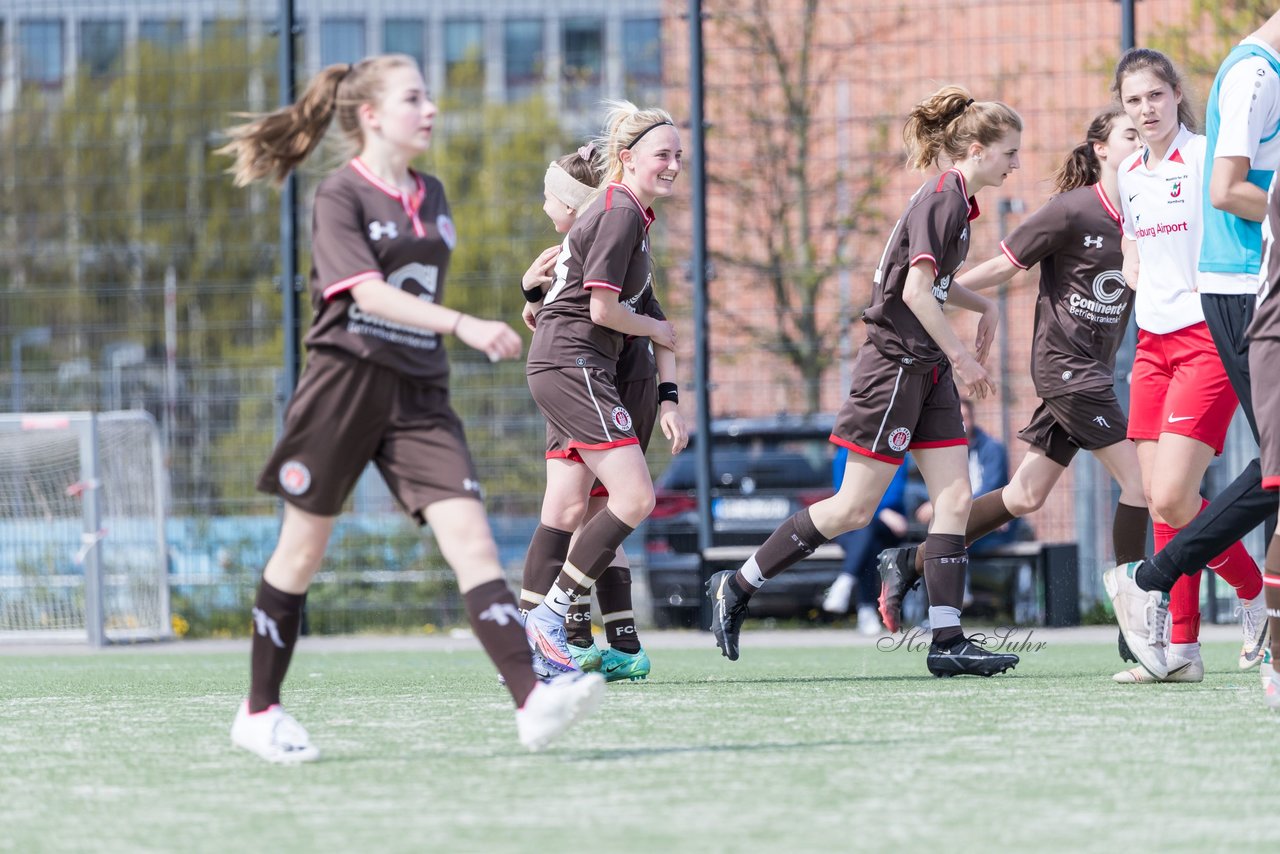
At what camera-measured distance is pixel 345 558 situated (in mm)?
11945

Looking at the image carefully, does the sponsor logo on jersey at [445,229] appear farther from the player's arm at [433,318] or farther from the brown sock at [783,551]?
the brown sock at [783,551]

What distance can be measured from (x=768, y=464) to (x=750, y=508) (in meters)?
0.38

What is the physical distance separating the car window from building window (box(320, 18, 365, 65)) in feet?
23.4

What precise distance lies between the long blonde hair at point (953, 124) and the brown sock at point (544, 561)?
195 cm

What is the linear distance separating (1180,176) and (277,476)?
3.40 m

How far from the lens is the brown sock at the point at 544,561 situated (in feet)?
21.2

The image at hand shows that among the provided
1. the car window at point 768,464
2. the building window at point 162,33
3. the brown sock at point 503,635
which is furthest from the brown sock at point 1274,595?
the building window at point 162,33

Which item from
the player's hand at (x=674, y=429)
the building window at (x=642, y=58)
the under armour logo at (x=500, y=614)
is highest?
the building window at (x=642, y=58)

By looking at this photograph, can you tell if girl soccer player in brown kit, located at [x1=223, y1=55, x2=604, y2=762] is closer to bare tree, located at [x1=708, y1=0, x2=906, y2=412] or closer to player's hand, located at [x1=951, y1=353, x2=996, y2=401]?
player's hand, located at [x1=951, y1=353, x2=996, y2=401]

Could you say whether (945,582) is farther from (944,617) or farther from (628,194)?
(628,194)

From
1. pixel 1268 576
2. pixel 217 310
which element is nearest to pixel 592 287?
pixel 1268 576

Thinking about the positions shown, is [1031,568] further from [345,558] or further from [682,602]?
[345,558]

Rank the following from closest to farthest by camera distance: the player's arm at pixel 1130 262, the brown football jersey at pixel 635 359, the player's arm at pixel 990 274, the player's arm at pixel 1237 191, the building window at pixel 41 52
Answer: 1. the player's arm at pixel 1237 191
2. the player's arm at pixel 1130 262
3. the brown football jersey at pixel 635 359
4. the player's arm at pixel 990 274
5. the building window at pixel 41 52

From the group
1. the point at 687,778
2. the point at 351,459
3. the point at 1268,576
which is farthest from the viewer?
the point at 1268,576
